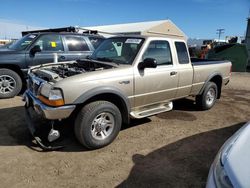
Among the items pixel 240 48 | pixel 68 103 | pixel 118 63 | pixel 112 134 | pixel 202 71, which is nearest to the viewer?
pixel 68 103

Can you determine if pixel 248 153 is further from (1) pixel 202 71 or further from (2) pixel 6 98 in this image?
(2) pixel 6 98

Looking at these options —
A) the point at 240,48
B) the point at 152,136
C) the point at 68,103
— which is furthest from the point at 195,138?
the point at 240,48

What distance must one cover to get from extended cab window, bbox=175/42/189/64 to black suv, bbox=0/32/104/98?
350 centimetres

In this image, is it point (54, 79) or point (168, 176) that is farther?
point (54, 79)

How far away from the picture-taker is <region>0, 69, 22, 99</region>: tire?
680 cm

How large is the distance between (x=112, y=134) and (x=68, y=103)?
3.27 ft

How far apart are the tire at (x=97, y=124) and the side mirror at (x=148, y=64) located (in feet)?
2.96

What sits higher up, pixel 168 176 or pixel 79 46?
pixel 79 46

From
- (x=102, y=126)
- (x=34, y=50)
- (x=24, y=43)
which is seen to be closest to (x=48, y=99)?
(x=102, y=126)

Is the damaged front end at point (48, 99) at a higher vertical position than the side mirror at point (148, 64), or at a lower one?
lower

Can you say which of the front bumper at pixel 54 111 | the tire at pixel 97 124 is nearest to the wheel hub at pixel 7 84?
the front bumper at pixel 54 111

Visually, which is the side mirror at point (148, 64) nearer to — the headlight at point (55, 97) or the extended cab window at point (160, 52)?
the extended cab window at point (160, 52)

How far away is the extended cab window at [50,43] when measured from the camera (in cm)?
736

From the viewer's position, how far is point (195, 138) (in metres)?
4.60
